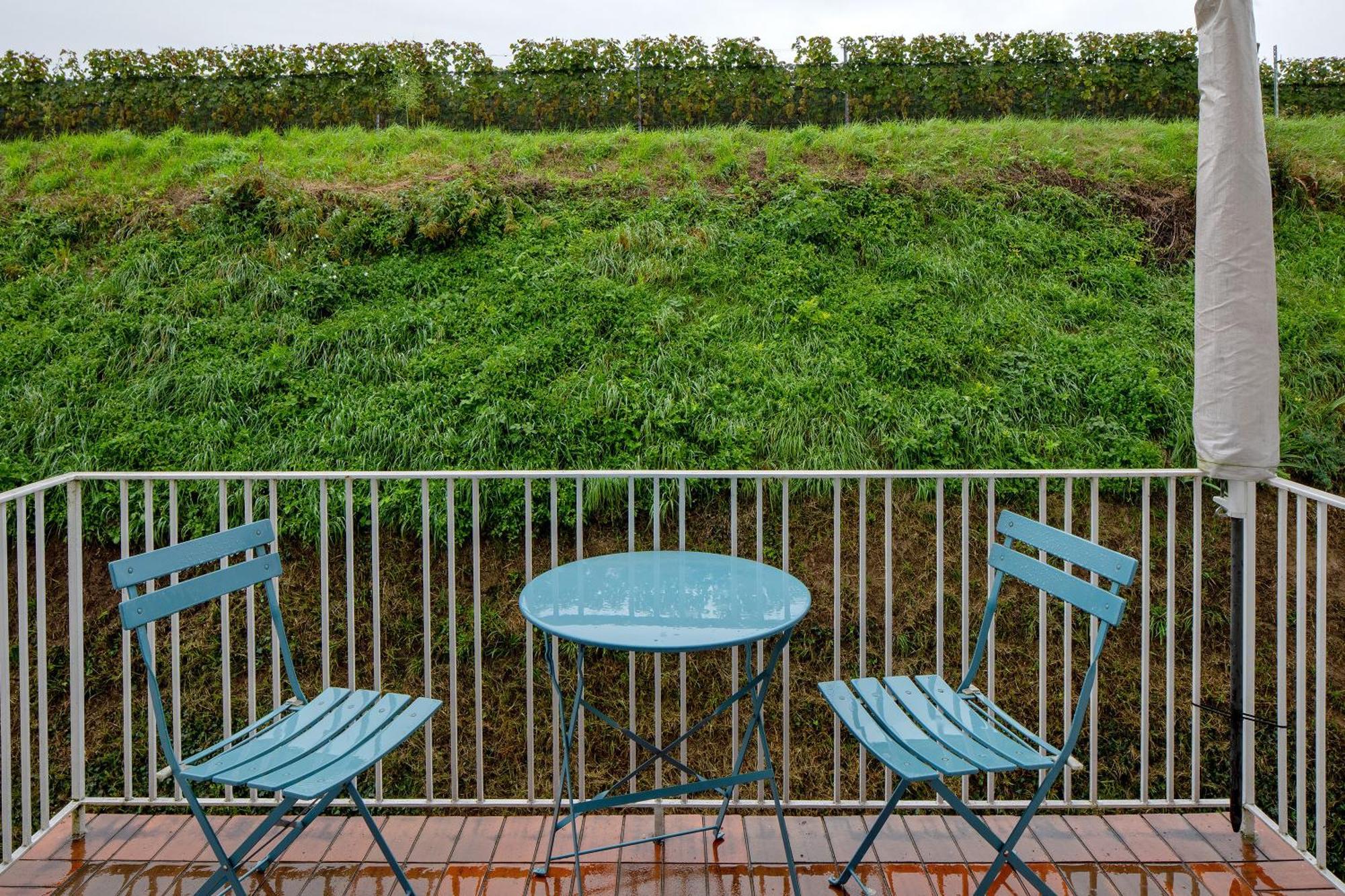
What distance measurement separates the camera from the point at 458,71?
37.1ft

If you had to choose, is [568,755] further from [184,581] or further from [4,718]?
[4,718]

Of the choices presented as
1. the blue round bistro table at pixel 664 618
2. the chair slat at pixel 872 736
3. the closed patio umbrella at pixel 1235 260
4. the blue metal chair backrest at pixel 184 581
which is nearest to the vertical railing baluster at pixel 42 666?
the blue metal chair backrest at pixel 184 581

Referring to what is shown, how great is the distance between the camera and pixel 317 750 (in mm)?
2127

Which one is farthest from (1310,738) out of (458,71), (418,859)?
(458,71)

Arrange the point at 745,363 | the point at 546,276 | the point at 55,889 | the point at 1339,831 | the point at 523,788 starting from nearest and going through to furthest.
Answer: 1. the point at 55,889
2. the point at 1339,831
3. the point at 523,788
4. the point at 745,363
5. the point at 546,276

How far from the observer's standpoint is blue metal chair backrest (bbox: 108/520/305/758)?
2061 mm

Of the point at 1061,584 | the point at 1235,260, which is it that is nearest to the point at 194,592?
the point at 1061,584

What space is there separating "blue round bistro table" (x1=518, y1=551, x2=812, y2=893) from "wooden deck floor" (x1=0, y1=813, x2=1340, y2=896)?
0.38ft

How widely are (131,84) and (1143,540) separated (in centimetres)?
1369

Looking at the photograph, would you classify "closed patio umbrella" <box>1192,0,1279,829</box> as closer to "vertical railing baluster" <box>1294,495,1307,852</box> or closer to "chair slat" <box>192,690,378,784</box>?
"vertical railing baluster" <box>1294,495,1307,852</box>

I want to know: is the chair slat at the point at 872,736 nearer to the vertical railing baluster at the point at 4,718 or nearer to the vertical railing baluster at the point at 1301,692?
the vertical railing baluster at the point at 1301,692

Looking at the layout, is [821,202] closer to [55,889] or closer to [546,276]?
[546,276]

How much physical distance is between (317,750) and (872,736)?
5.13ft

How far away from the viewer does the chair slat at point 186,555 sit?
2.10 metres
